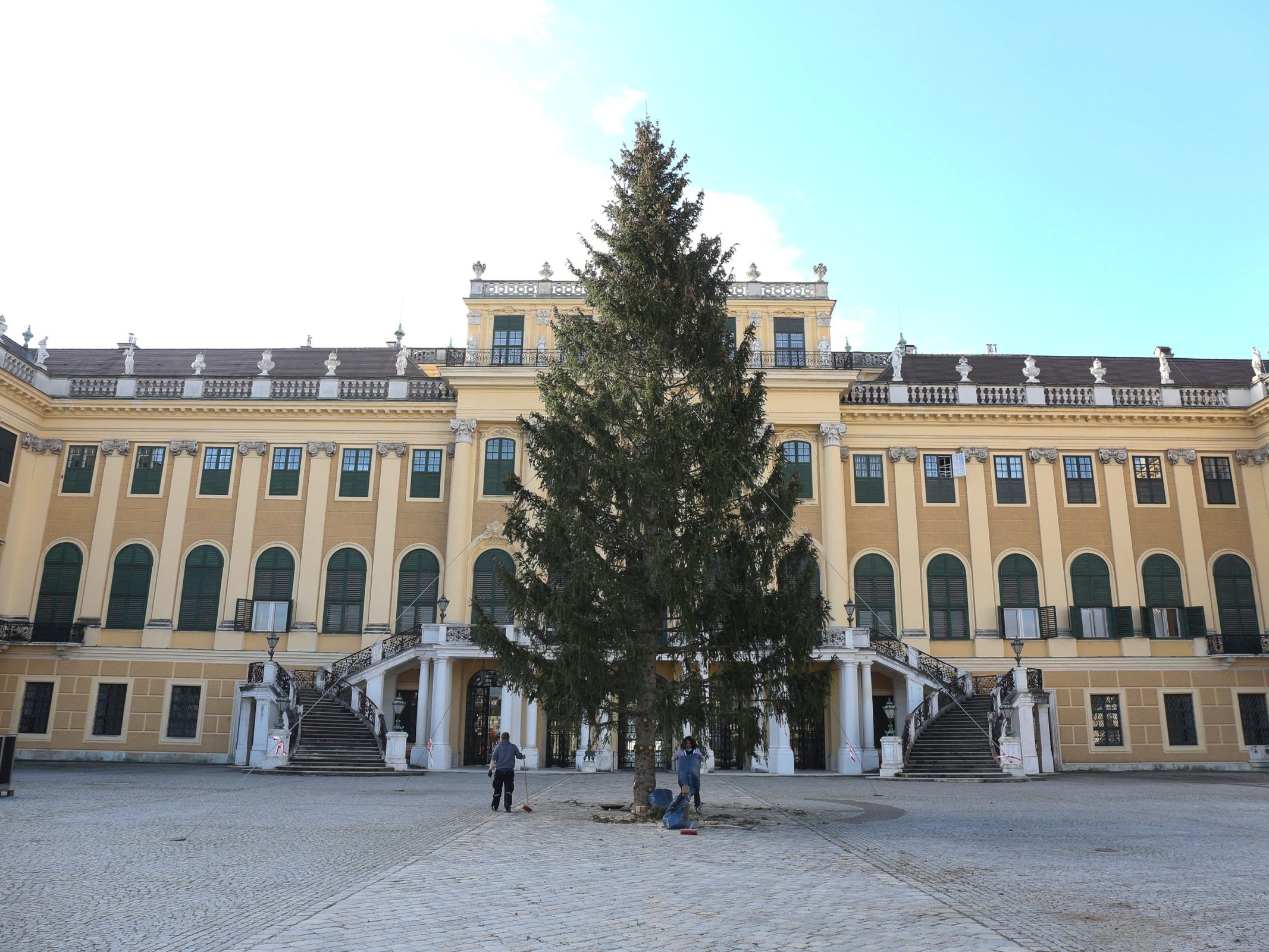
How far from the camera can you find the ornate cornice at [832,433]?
35562mm

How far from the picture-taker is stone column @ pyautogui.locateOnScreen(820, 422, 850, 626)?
3434 centimetres

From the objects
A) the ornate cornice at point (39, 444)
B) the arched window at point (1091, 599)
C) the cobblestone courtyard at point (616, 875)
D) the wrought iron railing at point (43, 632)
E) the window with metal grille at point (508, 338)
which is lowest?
the cobblestone courtyard at point (616, 875)

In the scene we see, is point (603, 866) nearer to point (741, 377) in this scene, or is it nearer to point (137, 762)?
point (741, 377)

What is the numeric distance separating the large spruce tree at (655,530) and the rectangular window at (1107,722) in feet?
Result: 70.5

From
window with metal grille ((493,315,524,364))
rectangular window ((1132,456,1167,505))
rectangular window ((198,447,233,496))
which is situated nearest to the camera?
rectangular window ((1132,456,1167,505))

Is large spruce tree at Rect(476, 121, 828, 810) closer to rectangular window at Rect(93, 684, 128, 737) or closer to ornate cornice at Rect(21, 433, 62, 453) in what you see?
rectangular window at Rect(93, 684, 128, 737)

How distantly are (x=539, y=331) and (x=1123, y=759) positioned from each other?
25718mm

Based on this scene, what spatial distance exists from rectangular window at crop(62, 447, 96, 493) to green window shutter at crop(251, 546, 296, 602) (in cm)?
→ 732

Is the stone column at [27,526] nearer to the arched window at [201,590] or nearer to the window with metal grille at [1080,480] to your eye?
the arched window at [201,590]

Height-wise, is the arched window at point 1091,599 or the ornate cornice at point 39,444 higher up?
the ornate cornice at point 39,444

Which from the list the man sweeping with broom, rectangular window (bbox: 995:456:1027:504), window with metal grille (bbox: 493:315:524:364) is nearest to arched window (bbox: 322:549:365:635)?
window with metal grille (bbox: 493:315:524:364)

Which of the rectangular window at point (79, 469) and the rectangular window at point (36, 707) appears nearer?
the rectangular window at point (36, 707)

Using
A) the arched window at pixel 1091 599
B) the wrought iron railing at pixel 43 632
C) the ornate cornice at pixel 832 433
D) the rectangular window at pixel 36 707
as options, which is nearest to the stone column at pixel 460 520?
the ornate cornice at pixel 832 433

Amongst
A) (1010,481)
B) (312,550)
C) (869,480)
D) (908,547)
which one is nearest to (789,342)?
(869,480)
